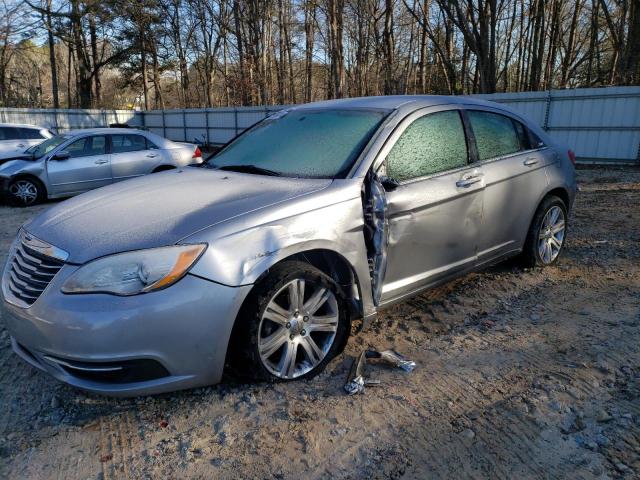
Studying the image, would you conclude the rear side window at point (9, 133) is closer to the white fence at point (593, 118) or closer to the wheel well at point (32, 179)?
the wheel well at point (32, 179)

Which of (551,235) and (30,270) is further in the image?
(551,235)

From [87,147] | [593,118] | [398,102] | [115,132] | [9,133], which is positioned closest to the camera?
[398,102]

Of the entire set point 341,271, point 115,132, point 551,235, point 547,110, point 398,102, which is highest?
point 547,110

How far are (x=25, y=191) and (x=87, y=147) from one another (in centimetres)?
141

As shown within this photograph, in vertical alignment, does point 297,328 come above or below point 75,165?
below

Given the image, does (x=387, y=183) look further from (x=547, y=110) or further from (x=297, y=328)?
(x=547, y=110)

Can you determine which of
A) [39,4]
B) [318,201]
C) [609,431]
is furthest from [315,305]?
[39,4]

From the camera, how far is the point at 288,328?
8.45 feet

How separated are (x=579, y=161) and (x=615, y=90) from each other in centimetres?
201

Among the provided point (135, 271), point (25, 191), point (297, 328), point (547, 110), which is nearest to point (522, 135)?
point (297, 328)

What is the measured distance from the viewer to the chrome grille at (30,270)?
2.29m

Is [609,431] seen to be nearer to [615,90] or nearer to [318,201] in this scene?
[318,201]

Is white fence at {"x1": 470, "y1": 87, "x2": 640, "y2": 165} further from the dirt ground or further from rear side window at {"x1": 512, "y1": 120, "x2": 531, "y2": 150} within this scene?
the dirt ground

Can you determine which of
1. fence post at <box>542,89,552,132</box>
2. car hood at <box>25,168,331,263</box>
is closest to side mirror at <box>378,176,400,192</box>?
car hood at <box>25,168,331,263</box>
